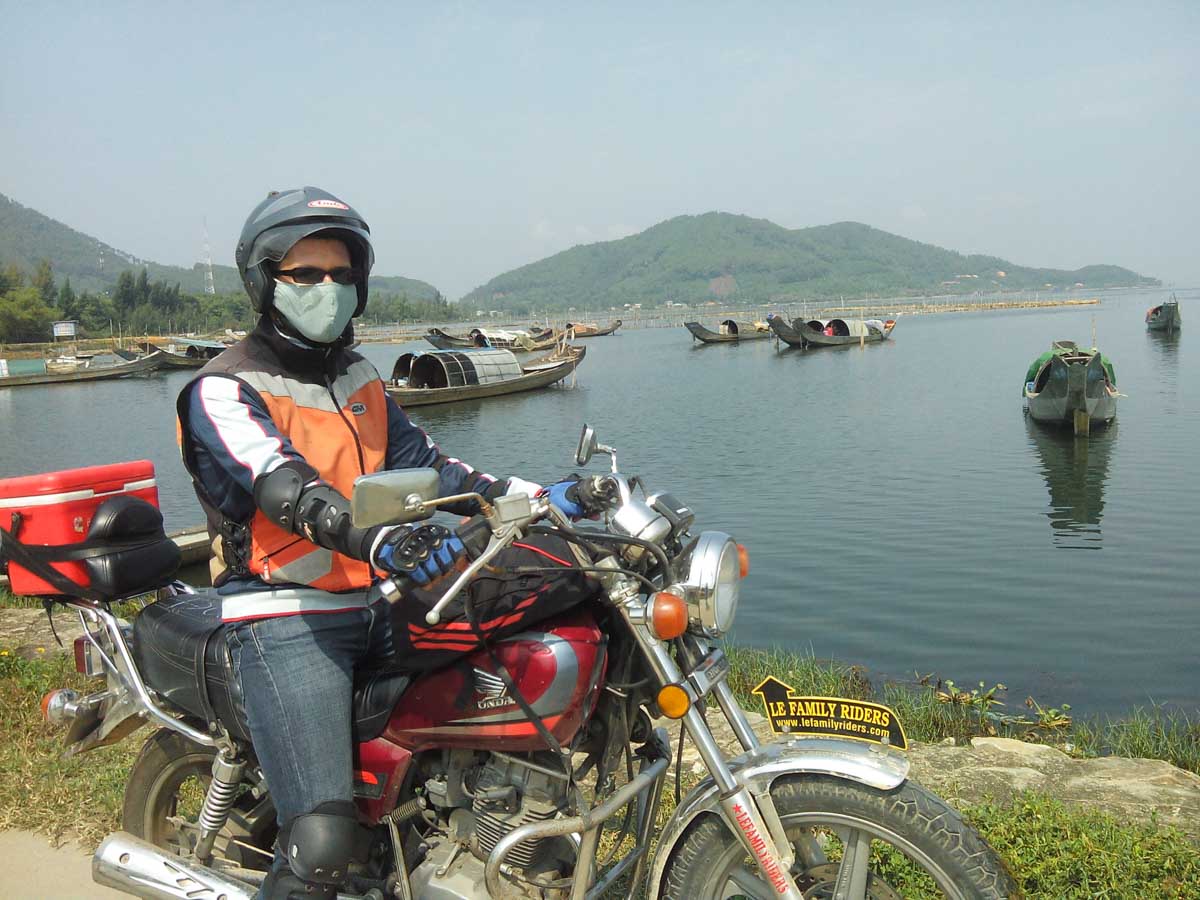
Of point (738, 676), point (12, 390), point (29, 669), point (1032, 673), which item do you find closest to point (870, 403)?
point (1032, 673)

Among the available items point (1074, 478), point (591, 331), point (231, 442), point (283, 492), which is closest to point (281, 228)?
point (231, 442)

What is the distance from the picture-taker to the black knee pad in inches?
99.3

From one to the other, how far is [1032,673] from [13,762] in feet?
26.3

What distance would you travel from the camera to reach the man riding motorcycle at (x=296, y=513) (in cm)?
252

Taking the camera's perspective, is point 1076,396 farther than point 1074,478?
Yes

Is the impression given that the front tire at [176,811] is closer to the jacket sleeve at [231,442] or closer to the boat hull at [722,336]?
the jacket sleeve at [231,442]

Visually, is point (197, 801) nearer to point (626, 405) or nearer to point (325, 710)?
point (325, 710)

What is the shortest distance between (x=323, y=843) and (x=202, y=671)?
66cm

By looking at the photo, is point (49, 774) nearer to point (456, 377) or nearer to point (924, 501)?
point (924, 501)

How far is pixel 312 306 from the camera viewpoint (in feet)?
9.21

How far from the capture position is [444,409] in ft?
124

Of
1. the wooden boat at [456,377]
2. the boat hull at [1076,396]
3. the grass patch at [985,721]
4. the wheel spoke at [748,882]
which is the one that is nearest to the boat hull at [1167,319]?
the wooden boat at [456,377]

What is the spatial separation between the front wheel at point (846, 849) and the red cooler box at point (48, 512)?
215 cm

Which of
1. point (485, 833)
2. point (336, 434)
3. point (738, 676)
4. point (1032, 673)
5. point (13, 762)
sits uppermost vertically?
point (336, 434)
